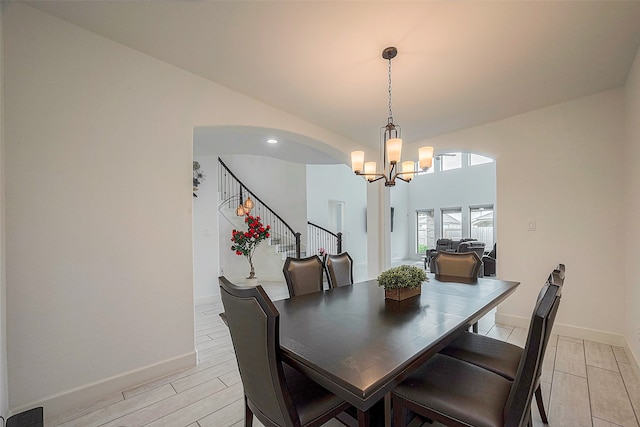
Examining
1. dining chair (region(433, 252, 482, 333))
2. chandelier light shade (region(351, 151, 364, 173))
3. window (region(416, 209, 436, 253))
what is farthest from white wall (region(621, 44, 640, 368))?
window (region(416, 209, 436, 253))

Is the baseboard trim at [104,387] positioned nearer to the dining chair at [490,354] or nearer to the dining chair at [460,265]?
the dining chair at [490,354]

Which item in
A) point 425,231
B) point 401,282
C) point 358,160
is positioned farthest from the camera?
point 425,231

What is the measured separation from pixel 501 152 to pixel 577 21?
187 centimetres

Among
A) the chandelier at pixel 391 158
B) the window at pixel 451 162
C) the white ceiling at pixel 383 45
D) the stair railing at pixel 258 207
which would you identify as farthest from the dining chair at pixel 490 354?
the window at pixel 451 162

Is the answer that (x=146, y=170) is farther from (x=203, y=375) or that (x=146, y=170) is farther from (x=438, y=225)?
(x=438, y=225)

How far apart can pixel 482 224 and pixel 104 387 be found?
35.0ft

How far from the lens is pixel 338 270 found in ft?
8.78

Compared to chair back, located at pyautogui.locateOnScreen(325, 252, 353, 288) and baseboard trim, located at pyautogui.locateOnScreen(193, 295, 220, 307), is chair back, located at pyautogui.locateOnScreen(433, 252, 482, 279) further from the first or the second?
baseboard trim, located at pyautogui.locateOnScreen(193, 295, 220, 307)

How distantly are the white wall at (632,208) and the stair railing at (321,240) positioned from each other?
548 cm

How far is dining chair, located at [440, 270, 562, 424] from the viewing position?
1.45 m

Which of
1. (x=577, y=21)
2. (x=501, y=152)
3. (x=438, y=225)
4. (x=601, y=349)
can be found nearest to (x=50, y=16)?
(x=577, y=21)

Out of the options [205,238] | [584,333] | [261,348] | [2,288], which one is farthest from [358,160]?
[205,238]

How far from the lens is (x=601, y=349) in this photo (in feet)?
8.80

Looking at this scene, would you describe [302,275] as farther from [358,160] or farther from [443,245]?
[443,245]
